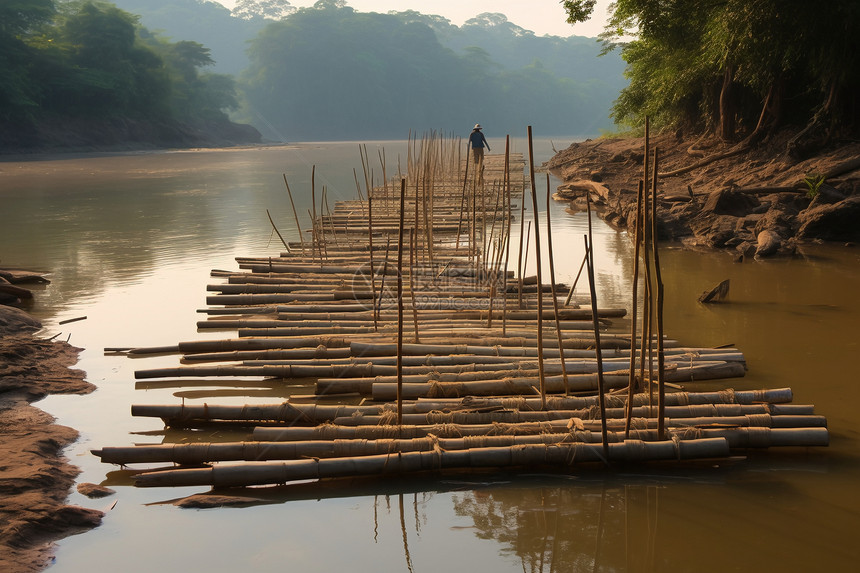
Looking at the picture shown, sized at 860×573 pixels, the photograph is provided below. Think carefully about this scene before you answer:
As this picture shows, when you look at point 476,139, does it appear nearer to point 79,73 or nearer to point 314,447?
point 314,447

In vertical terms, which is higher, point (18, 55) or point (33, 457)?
point (18, 55)

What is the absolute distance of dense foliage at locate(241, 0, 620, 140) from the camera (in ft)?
199

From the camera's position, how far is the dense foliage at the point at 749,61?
8.30 meters

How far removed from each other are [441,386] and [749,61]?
7.27m

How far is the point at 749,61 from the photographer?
9023 millimetres

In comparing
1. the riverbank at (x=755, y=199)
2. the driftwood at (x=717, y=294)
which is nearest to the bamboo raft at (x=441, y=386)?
the driftwood at (x=717, y=294)

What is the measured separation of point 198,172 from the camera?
20250 millimetres

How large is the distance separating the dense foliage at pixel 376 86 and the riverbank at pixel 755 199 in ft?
162

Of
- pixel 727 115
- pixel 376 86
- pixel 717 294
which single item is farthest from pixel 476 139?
pixel 376 86

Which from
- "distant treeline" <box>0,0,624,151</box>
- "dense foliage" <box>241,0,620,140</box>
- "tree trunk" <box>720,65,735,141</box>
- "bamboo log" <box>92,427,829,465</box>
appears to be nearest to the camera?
"bamboo log" <box>92,427,829,465</box>

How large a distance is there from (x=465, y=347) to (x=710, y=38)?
7.53 metres

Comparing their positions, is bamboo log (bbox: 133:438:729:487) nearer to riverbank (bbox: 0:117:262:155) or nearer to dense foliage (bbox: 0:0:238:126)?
riverbank (bbox: 0:117:262:155)

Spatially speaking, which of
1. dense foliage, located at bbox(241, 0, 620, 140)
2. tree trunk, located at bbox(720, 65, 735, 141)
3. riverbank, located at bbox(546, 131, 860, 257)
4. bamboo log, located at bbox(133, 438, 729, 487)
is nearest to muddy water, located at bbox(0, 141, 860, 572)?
bamboo log, located at bbox(133, 438, 729, 487)

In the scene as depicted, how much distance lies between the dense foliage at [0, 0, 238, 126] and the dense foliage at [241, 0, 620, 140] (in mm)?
17669
